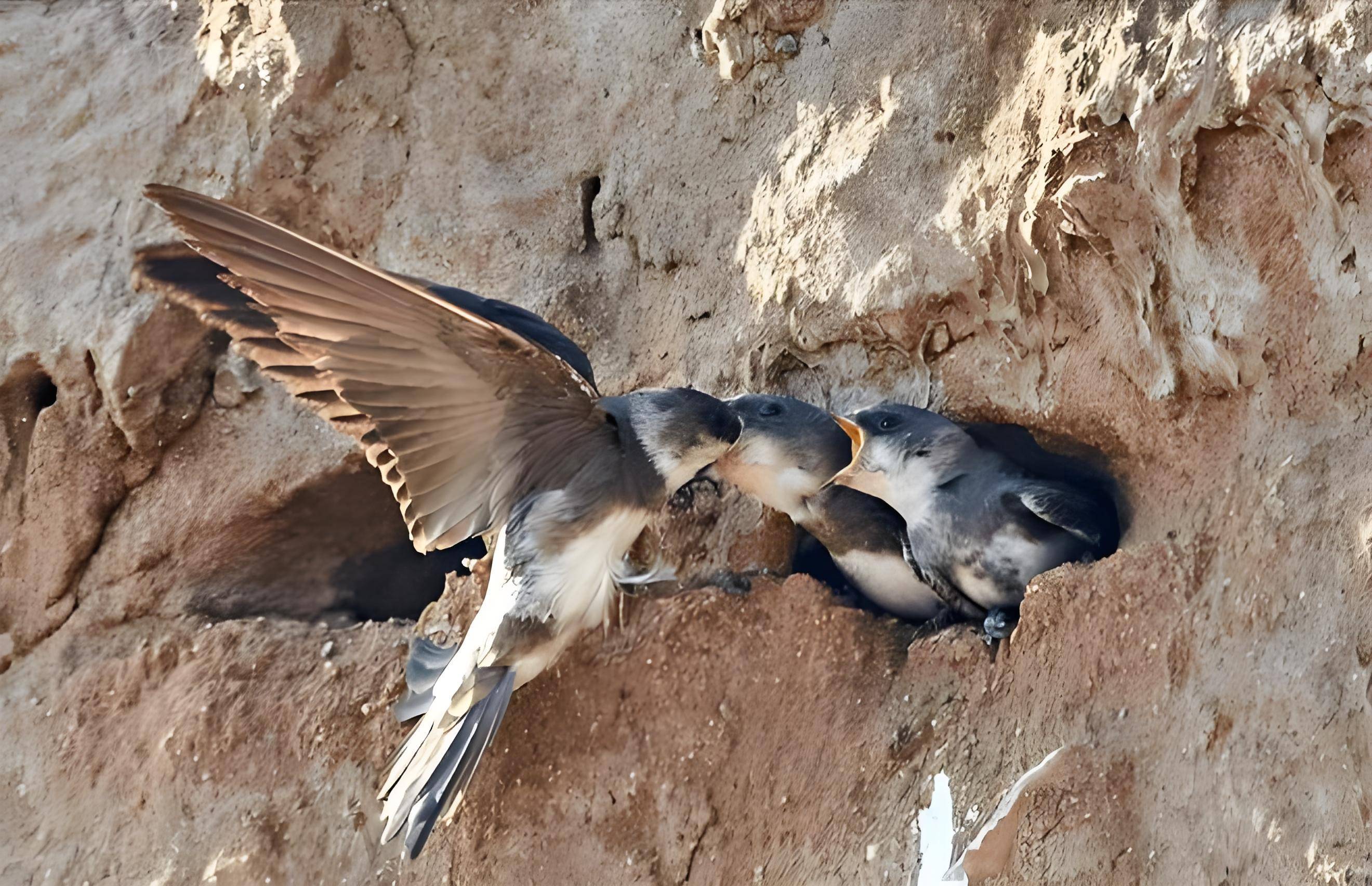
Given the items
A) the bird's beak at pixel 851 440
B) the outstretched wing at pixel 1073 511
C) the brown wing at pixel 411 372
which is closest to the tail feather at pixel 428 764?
the brown wing at pixel 411 372

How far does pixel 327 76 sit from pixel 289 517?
4.02ft

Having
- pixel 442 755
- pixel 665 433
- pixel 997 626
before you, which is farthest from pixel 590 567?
pixel 997 626

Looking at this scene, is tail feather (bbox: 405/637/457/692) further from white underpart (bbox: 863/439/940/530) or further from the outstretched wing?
the outstretched wing

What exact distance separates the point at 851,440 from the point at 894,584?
1.08 feet

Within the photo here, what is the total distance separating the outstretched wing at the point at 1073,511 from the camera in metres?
2.43

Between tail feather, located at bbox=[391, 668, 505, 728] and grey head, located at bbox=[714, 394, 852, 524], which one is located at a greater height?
grey head, located at bbox=[714, 394, 852, 524]

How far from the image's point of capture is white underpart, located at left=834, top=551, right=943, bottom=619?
9.28ft

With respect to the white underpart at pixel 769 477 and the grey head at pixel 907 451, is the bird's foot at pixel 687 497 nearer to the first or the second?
the white underpart at pixel 769 477

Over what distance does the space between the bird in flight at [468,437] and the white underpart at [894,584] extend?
44 cm

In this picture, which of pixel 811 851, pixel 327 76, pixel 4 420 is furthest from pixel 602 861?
pixel 327 76

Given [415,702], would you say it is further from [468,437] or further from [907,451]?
[907,451]

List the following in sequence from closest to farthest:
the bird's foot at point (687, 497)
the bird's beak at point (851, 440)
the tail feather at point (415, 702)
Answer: the tail feather at point (415, 702), the bird's beak at point (851, 440), the bird's foot at point (687, 497)

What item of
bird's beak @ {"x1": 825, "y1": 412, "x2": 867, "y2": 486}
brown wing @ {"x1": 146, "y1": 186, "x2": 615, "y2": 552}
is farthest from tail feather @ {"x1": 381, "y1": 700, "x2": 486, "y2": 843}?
bird's beak @ {"x1": 825, "y1": 412, "x2": 867, "y2": 486}

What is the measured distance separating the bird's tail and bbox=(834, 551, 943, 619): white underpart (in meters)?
0.83
